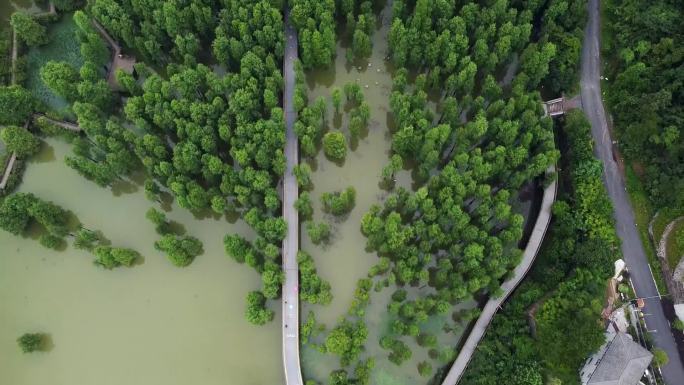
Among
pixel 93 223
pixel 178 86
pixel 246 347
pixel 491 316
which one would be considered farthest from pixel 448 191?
pixel 93 223

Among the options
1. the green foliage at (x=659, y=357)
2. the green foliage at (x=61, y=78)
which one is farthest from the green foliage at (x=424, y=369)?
the green foliage at (x=61, y=78)

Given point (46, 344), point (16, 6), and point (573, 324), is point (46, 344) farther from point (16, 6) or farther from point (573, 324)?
point (573, 324)

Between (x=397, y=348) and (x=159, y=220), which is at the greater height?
(x=159, y=220)

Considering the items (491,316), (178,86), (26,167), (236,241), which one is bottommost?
(491,316)

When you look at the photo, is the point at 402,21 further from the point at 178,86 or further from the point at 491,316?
the point at 491,316

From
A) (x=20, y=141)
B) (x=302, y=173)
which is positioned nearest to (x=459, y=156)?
(x=302, y=173)

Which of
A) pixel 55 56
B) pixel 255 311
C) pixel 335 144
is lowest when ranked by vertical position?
pixel 255 311

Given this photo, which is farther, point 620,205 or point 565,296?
point 620,205
